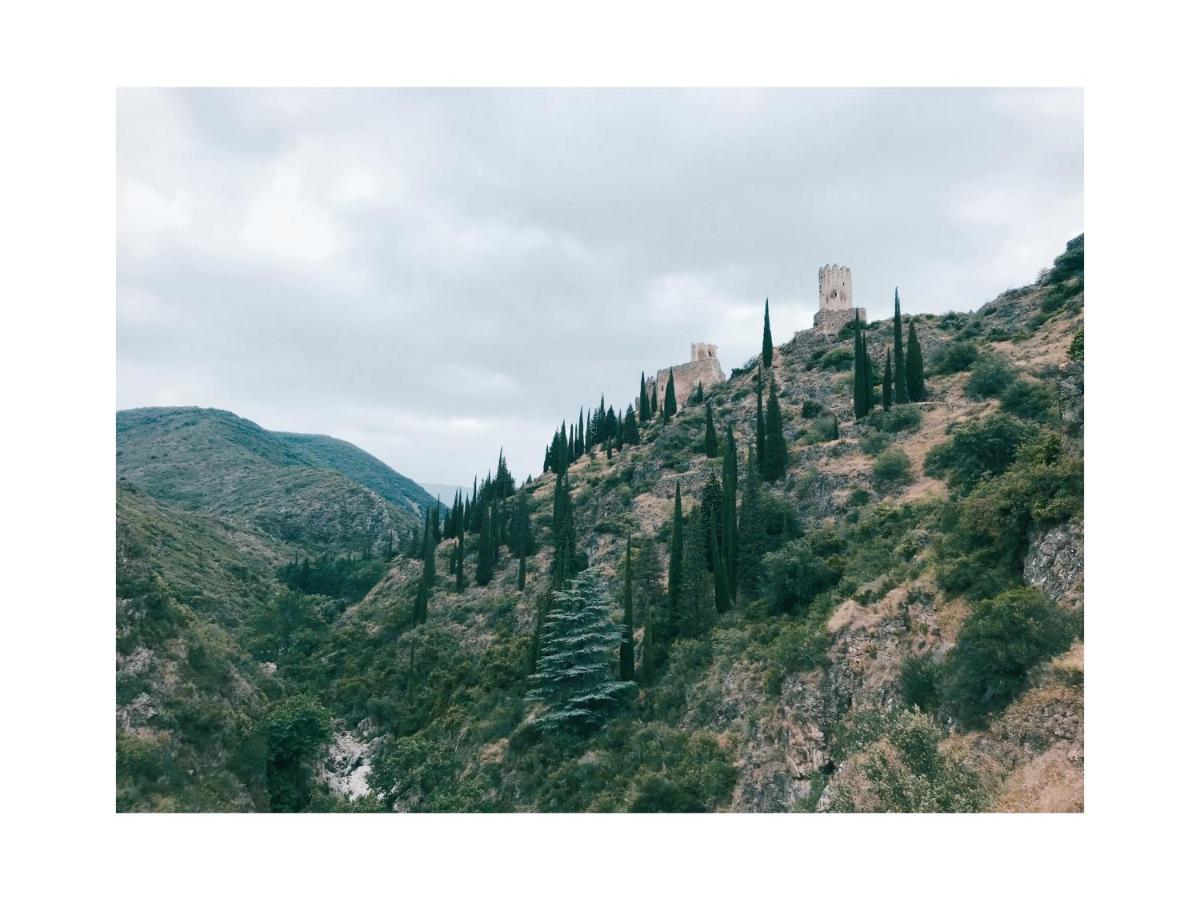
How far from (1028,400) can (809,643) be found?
21.1 meters

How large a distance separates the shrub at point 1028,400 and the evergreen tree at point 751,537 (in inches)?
527

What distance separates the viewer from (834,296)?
67125 mm

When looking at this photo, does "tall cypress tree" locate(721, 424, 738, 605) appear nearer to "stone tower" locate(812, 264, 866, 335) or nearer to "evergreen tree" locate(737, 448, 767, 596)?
"evergreen tree" locate(737, 448, 767, 596)

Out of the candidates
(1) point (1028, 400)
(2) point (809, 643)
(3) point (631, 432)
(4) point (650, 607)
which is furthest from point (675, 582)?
(3) point (631, 432)

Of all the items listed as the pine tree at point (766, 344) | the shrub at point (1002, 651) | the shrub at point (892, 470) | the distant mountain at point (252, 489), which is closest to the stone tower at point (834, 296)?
the pine tree at point (766, 344)

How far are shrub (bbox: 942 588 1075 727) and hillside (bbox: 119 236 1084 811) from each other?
0.05 meters

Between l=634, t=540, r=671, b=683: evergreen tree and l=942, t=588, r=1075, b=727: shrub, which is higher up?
l=942, t=588, r=1075, b=727: shrub

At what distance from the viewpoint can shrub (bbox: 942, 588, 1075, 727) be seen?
42.1 feet

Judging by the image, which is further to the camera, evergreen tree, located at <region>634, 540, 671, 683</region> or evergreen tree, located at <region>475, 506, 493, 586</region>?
evergreen tree, located at <region>475, 506, 493, 586</region>

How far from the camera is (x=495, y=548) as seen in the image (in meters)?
50.8

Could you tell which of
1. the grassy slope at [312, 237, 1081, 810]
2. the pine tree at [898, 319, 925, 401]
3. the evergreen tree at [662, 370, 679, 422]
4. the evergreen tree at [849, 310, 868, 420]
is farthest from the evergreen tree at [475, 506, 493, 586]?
the pine tree at [898, 319, 925, 401]

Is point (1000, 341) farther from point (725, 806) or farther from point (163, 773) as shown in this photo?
point (163, 773)

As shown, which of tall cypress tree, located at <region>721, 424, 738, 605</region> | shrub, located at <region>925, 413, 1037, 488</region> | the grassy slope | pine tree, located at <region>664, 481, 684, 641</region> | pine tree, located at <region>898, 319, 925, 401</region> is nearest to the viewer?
the grassy slope
